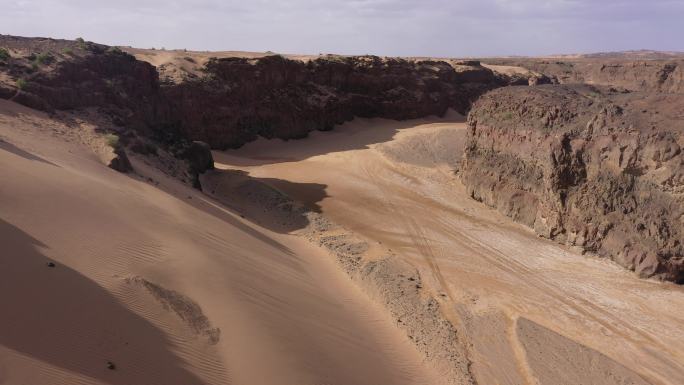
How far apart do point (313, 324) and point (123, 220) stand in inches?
148

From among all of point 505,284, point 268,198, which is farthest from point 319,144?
point 505,284

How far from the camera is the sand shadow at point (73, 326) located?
4703 millimetres

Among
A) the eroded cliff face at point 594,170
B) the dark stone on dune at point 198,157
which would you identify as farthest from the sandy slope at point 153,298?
the eroded cliff face at point 594,170

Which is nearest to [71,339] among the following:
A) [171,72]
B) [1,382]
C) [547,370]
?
[1,382]

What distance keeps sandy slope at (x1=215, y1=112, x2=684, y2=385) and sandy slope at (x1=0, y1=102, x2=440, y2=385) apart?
7.05 ft

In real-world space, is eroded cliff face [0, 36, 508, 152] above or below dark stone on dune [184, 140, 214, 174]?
above

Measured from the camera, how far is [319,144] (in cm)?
2650

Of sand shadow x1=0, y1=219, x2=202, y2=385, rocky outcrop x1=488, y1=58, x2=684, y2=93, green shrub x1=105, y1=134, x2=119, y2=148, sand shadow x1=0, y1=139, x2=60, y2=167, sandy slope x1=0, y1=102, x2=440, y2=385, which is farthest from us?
rocky outcrop x1=488, y1=58, x2=684, y2=93

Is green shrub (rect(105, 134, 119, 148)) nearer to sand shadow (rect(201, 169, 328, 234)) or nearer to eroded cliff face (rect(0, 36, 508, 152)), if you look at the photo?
eroded cliff face (rect(0, 36, 508, 152))

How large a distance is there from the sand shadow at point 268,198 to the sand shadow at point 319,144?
14.8 ft

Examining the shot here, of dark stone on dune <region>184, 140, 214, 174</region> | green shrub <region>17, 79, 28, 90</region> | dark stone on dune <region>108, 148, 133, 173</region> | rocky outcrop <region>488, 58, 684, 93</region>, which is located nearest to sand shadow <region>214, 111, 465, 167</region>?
dark stone on dune <region>184, 140, 214, 174</region>

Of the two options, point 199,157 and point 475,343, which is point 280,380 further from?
point 199,157

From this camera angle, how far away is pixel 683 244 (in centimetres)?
1115

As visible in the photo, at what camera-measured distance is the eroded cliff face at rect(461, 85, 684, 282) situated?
1151 cm
